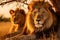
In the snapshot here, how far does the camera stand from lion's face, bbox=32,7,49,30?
1742 millimetres

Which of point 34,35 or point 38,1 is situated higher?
point 38,1

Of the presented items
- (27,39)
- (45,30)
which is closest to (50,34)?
(45,30)

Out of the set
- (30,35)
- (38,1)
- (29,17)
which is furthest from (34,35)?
(38,1)

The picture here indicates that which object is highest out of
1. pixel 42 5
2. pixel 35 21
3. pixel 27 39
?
pixel 42 5

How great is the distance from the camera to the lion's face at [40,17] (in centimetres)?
174

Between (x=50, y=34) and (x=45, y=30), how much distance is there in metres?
0.05

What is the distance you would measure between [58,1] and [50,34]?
291 mm

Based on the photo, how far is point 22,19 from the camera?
1878mm

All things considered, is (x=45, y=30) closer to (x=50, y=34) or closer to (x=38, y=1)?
(x=50, y=34)

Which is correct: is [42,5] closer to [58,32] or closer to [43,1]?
[43,1]

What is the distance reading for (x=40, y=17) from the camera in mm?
1748

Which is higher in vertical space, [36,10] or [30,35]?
[36,10]

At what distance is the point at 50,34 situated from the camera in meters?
1.77

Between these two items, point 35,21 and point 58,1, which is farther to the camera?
point 58,1
